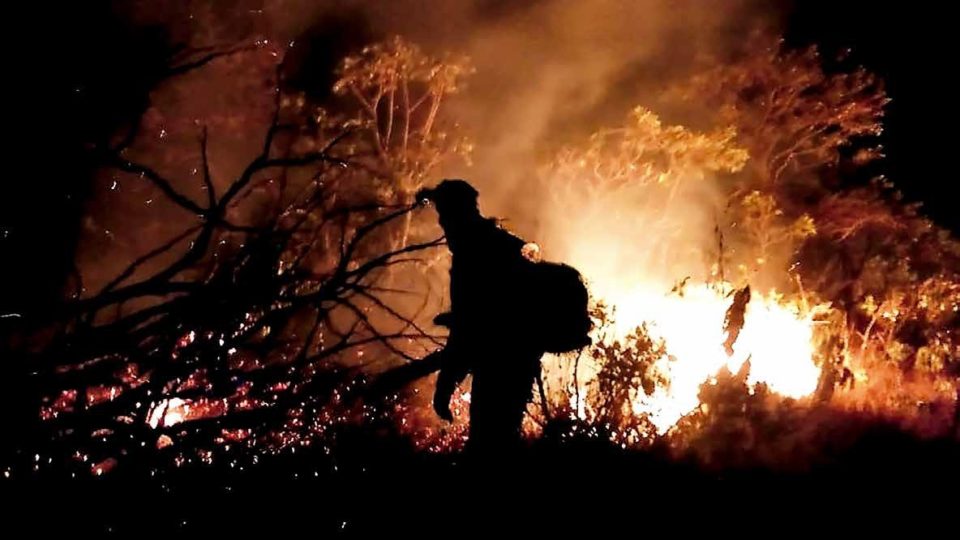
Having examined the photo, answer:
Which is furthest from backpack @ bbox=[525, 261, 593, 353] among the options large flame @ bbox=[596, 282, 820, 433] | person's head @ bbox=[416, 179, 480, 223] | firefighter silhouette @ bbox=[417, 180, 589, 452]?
large flame @ bbox=[596, 282, 820, 433]

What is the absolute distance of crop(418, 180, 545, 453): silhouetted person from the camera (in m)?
3.24

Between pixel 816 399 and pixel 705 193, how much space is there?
5.36m

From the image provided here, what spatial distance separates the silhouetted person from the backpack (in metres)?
0.04

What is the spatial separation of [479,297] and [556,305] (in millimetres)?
312

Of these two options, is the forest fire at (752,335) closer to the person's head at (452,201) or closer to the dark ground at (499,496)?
the dark ground at (499,496)

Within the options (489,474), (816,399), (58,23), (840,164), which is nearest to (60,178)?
(58,23)

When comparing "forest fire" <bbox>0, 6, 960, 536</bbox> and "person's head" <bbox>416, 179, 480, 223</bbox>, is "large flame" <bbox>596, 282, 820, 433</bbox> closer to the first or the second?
"forest fire" <bbox>0, 6, 960, 536</bbox>

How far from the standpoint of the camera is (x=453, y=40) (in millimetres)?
13922

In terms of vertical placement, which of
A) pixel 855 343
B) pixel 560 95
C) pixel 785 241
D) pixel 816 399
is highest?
pixel 560 95

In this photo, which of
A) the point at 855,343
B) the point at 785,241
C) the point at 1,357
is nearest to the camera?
the point at 1,357

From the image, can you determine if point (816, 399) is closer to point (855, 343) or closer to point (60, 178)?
point (855, 343)

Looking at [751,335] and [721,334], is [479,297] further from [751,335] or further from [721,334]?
[751,335]

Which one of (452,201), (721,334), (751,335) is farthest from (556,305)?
(751,335)

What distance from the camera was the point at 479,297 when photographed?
326 cm
